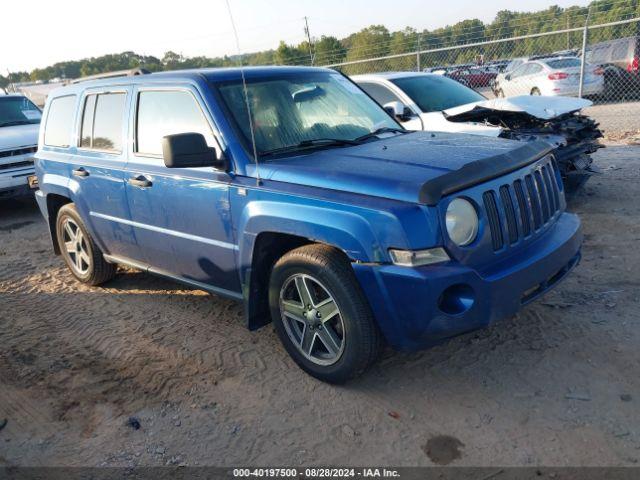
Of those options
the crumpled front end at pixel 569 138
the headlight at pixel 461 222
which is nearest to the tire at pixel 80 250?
the headlight at pixel 461 222

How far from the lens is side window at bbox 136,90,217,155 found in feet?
12.6

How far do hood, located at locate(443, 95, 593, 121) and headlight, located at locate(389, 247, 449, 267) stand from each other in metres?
4.49

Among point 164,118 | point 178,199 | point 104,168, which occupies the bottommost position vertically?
point 178,199

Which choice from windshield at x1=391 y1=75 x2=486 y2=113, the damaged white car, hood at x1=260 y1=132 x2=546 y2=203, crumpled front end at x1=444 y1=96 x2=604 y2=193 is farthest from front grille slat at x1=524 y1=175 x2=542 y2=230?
windshield at x1=391 y1=75 x2=486 y2=113

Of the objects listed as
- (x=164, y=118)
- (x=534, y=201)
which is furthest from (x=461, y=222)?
(x=164, y=118)

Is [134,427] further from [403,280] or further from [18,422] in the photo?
[403,280]

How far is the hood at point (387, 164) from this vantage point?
2.96 meters

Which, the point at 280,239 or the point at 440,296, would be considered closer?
the point at 440,296

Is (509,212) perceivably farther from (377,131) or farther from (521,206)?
(377,131)

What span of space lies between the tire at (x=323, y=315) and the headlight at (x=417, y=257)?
0.34 meters

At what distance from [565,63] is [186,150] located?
15.5m

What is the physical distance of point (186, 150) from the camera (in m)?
3.39

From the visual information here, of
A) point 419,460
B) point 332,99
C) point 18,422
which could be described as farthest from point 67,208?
point 419,460

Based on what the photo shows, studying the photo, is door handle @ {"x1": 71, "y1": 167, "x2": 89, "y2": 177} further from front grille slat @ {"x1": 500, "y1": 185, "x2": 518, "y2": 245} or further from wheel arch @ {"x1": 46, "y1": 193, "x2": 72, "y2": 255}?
front grille slat @ {"x1": 500, "y1": 185, "x2": 518, "y2": 245}
